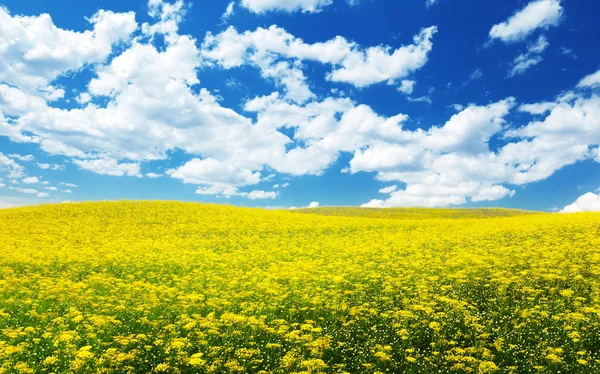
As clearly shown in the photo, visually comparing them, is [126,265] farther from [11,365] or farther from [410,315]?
[410,315]

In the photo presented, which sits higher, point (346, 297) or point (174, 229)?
point (174, 229)

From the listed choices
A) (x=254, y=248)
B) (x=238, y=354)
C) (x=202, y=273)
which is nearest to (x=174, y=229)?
(x=254, y=248)

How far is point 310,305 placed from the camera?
53.1 feet

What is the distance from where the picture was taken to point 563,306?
14.7m

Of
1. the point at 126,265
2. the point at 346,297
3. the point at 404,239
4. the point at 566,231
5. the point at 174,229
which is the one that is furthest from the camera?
the point at 174,229

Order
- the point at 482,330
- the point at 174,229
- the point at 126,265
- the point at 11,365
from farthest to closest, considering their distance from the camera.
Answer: the point at 174,229 < the point at 126,265 < the point at 482,330 < the point at 11,365

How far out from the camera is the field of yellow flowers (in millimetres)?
11391

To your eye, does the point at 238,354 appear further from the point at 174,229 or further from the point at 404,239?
the point at 174,229

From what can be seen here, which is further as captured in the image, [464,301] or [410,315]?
[464,301]

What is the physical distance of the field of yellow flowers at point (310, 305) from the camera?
37.4 ft

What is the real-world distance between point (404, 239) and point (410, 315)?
19.9 m

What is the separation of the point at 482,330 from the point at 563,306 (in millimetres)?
4202

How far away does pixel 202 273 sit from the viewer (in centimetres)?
2223

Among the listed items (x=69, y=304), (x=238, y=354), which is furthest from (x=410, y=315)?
(x=69, y=304)
